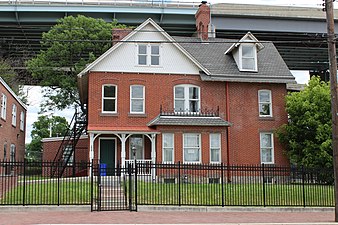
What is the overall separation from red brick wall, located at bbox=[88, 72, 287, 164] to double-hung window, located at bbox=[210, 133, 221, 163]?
10.8 inches

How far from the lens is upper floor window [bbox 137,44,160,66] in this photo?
2963 cm

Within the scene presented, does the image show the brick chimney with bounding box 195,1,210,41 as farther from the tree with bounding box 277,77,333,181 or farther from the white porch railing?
the white porch railing

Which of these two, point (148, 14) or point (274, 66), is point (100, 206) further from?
point (148, 14)

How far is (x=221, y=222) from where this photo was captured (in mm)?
14719

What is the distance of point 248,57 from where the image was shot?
3117 cm

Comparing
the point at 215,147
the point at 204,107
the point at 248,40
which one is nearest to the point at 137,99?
the point at 204,107

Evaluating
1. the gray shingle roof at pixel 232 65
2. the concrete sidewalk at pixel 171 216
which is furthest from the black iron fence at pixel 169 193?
the gray shingle roof at pixel 232 65

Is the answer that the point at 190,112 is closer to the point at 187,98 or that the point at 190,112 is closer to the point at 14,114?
the point at 187,98

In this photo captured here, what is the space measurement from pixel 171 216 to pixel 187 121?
40.0 feet

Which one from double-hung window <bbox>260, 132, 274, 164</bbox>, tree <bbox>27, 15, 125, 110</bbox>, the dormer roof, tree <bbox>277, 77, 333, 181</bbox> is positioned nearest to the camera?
tree <bbox>277, 77, 333, 181</bbox>

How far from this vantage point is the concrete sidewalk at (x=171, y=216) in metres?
14.8

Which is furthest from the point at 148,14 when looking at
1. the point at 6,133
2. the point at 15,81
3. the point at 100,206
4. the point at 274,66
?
the point at 100,206

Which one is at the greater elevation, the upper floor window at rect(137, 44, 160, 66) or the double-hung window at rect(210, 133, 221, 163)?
the upper floor window at rect(137, 44, 160, 66)

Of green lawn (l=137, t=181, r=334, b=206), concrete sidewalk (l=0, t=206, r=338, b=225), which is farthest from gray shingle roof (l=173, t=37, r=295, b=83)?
concrete sidewalk (l=0, t=206, r=338, b=225)
